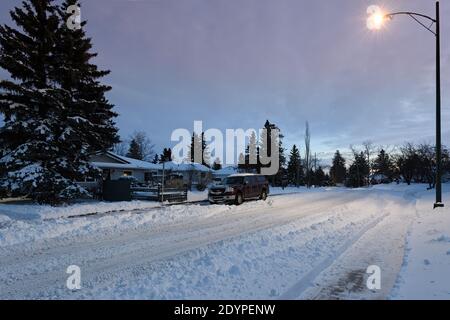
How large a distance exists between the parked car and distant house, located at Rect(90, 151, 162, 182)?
612 inches

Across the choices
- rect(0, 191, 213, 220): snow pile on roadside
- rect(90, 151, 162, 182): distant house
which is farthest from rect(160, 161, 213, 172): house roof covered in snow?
rect(0, 191, 213, 220): snow pile on roadside

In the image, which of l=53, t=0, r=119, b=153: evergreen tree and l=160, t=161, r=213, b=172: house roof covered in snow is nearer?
l=53, t=0, r=119, b=153: evergreen tree

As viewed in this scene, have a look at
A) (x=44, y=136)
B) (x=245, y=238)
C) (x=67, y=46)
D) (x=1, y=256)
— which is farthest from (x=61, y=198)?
(x=245, y=238)

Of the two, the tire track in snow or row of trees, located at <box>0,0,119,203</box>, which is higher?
row of trees, located at <box>0,0,119,203</box>

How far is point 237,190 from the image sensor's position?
2347cm

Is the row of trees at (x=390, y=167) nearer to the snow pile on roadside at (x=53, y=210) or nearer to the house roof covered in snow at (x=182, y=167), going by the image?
the house roof covered in snow at (x=182, y=167)

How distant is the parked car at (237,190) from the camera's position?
75.7ft

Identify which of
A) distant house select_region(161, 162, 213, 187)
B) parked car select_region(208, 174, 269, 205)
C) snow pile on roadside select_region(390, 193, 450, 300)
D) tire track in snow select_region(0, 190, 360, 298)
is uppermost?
distant house select_region(161, 162, 213, 187)

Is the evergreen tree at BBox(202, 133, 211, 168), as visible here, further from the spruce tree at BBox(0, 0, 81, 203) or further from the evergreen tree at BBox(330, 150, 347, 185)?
the spruce tree at BBox(0, 0, 81, 203)

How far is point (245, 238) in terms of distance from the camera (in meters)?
10.6

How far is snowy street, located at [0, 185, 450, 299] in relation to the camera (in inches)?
231

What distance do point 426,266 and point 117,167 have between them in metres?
35.9

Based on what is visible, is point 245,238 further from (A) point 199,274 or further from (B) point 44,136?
(B) point 44,136

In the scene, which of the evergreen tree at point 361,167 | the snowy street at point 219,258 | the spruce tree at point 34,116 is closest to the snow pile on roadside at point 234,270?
the snowy street at point 219,258
